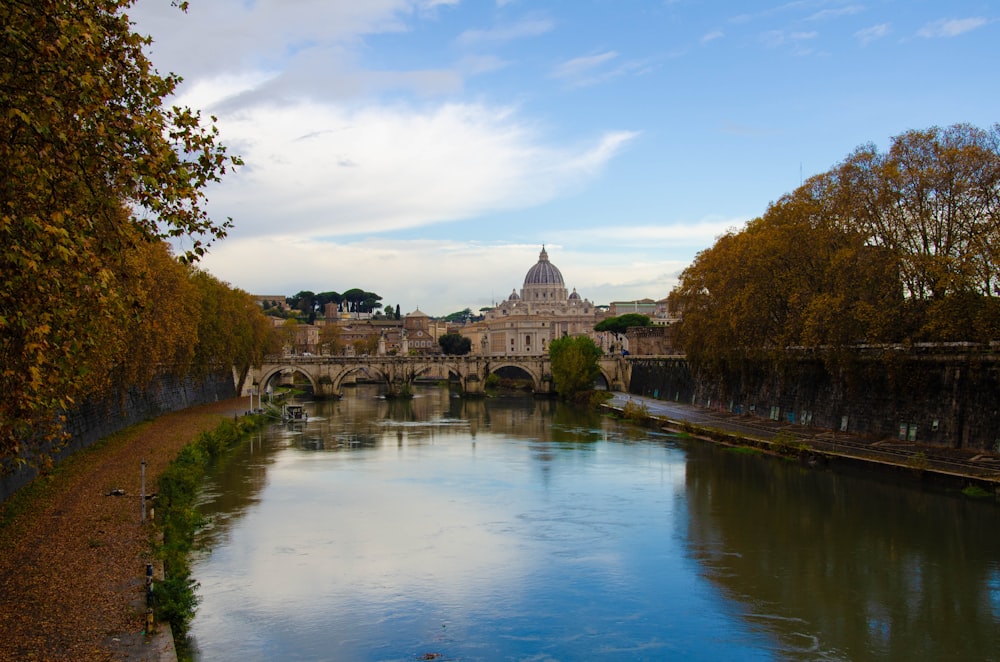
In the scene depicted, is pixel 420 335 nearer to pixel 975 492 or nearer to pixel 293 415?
pixel 293 415

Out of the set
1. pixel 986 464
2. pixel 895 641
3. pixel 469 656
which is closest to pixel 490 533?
pixel 469 656

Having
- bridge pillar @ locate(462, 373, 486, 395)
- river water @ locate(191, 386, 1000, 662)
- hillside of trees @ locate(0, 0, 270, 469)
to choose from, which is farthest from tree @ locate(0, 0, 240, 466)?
bridge pillar @ locate(462, 373, 486, 395)

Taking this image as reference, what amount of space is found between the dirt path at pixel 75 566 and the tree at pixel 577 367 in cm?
3587

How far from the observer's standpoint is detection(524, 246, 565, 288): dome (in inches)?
6270

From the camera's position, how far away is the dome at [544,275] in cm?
15925

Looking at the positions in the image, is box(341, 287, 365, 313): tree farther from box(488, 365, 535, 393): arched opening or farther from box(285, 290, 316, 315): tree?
box(488, 365, 535, 393): arched opening

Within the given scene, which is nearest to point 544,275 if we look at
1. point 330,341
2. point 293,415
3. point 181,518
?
point 330,341

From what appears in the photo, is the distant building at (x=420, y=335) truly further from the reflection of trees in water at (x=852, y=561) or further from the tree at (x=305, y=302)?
the reflection of trees in water at (x=852, y=561)

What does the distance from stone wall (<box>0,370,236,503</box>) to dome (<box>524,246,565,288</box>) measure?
109830 millimetres

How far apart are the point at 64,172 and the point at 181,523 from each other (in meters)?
10.0

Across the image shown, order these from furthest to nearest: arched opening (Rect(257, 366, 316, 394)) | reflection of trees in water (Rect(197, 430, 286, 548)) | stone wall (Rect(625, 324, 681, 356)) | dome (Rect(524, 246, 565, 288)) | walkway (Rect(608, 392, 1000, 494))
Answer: dome (Rect(524, 246, 565, 288))
stone wall (Rect(625, 324, 681, 356))
arched opening (Rect(257, 366, 316, 394))
walkway (Rect(608, 392, 1000, 494))
reflection of trees in water (Rect(197, 430, 286, 548))

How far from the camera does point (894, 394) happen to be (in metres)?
27.4

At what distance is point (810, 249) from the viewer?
30.8 meters

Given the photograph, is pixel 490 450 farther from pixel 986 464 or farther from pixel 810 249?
pixel 986 464
